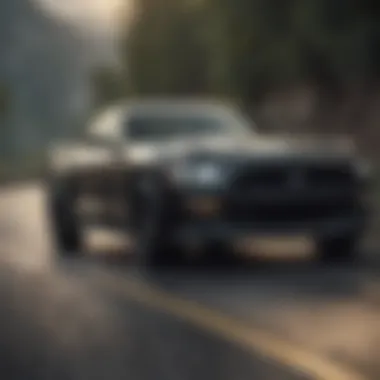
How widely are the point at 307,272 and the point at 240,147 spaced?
154 cm

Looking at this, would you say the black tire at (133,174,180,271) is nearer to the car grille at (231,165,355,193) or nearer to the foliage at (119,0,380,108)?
the car grille at (231,165,355,193)

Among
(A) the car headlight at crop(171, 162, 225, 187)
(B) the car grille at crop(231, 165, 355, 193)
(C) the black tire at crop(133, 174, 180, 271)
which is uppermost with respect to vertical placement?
(B) the car grille at crop(231, 165, 355, 193)

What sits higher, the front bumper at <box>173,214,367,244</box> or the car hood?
the car hood

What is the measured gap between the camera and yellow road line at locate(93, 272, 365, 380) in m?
9.01

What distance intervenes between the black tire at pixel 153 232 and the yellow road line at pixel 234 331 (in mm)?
793

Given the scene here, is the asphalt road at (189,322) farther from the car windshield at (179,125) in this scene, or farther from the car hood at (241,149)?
Result: the car windshield at (179,125)

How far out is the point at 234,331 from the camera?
10.7 m

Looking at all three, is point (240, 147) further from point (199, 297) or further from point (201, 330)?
point (201, 330)

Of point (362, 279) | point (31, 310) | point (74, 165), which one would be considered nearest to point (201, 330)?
point (31, 310)

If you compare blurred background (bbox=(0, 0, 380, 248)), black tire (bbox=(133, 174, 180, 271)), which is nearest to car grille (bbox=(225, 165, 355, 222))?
black tire (bbox=(133, 174, 180, 271))

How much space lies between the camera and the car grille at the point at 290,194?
49.9 ft

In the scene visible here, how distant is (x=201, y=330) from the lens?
10.8 meters

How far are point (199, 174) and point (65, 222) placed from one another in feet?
9.03

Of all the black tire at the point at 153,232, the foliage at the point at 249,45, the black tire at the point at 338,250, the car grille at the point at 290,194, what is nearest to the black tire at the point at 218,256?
the black tire at the point at 153,232
